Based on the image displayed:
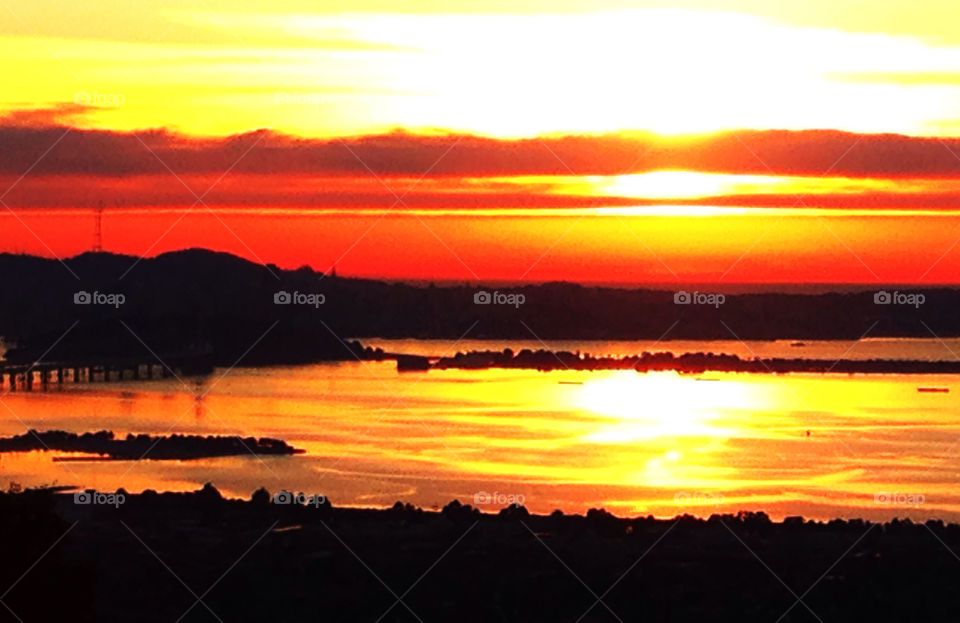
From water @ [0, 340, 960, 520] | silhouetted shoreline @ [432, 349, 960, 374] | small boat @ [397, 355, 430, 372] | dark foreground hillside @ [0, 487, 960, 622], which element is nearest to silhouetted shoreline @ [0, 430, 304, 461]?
water @ [0, 340, 960, 520]

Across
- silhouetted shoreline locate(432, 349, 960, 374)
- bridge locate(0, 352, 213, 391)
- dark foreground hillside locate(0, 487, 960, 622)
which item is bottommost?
dark foreground hillside locate(0, 487, 960, 622)

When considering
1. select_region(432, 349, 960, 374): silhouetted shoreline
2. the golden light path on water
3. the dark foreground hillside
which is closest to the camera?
the dark foreground hillside

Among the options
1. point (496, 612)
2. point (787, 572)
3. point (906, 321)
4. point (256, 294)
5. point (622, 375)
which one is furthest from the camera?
point (906, 321)

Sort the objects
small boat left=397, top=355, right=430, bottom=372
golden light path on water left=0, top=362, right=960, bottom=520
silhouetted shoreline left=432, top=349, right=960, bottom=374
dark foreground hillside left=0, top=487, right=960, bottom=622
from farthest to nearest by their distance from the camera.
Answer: silhouetted shoreline left=432, top=349, right=960, bottom=374 < small boat left=397, top=355, right=430, bottom=372 < golden light path on water left=0, top=362, right=960, bottom=520 < dark foreground hillside left=0, top=487, right=960, bottom=622

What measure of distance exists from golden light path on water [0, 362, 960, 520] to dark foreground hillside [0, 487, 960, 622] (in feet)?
14.3

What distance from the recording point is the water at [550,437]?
84.5 ft

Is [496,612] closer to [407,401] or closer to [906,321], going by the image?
[407,401]

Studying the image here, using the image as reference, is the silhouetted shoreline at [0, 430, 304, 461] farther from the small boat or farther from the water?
the small boat

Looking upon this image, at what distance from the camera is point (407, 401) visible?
143ft

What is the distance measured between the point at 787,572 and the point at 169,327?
1899 inches

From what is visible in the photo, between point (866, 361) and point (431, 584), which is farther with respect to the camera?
point (866, 361)

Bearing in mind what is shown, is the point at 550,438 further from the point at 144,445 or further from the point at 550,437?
the point at 144,445

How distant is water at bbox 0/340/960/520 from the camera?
25.8m

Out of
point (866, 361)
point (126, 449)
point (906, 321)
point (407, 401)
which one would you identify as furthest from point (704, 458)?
point (906, 321)
